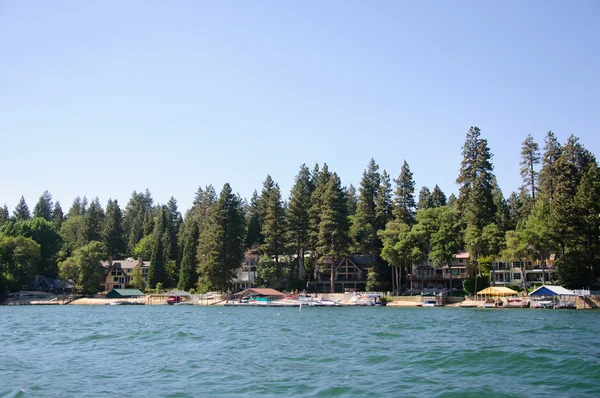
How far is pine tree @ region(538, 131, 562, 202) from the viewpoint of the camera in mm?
83062

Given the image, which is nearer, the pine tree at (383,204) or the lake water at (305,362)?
the lake water at (305,362)

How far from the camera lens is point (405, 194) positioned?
95.4 m

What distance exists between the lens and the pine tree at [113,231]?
124000 mm

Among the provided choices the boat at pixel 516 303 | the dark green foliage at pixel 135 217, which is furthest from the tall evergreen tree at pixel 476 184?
the dark green foliage at pixel 135 217

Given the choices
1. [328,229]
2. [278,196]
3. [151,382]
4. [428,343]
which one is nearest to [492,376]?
[428,343]

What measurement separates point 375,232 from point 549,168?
29826mm

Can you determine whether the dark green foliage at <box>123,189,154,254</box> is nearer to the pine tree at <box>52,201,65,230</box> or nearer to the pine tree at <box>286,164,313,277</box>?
the pine tree at <box>52,201,65,230</box>

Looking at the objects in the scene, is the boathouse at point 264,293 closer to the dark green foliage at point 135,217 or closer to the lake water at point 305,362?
the lake water at point 305,362

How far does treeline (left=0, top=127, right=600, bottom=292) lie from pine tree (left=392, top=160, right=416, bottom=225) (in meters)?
0.20

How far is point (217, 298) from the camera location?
3489 inches

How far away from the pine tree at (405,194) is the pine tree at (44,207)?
343 ft

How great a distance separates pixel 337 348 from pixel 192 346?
8.13 meters

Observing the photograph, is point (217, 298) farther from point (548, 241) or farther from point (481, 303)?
point (548, 241)

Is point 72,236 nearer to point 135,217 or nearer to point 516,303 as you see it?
point 135,217
